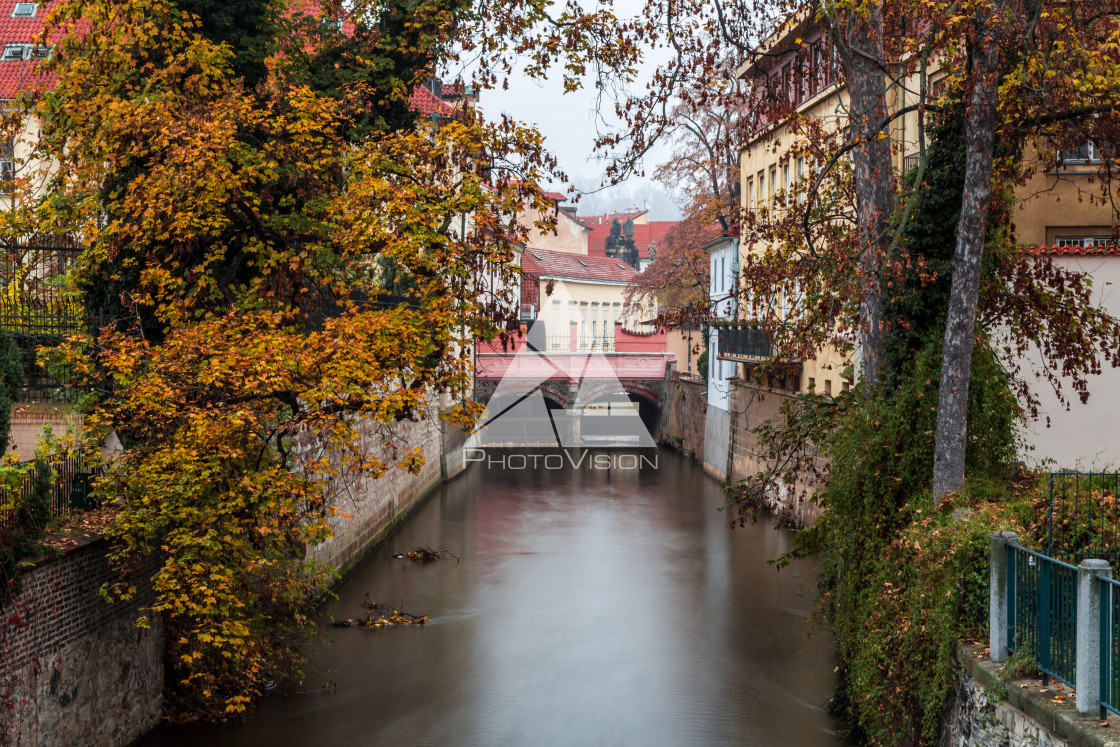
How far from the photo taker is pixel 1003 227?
10320 mm

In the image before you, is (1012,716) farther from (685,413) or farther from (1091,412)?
(685,413)

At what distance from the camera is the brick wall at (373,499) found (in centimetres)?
1798

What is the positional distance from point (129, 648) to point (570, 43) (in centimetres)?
790

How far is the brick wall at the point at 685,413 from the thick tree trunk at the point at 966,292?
26.1 meters

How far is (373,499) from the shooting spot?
2147cm

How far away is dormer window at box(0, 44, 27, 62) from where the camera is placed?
97.5 feet

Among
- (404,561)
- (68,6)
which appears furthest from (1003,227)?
(404,561)

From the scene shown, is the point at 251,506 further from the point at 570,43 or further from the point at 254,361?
the point at 570,43

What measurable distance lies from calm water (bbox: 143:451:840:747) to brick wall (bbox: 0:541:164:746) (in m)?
0.80

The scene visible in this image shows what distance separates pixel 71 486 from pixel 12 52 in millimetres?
24618

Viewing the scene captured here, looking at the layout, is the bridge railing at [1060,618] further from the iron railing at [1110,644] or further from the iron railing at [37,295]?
the iron railing at [37,295]

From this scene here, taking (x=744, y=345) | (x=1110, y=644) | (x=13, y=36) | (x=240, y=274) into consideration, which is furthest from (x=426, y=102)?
(x=1110, y=644)

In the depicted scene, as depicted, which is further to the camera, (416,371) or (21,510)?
(416,371)

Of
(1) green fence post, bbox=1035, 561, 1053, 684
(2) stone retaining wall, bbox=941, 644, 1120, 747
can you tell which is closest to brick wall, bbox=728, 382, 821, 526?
(2) stone retaining wall, bbox=941, 644, 1120, 747
